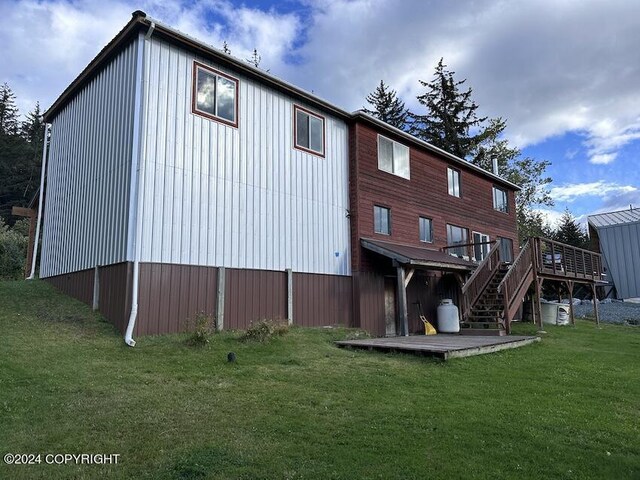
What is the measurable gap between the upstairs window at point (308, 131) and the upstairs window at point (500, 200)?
12.4 metres

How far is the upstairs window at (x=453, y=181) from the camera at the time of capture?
20.4 meters

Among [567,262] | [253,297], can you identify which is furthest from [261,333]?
[567,262]

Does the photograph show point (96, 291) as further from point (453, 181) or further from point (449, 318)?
point (453, 181)

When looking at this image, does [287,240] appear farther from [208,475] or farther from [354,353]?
[208,475]

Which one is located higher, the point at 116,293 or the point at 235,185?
the point at 235,185

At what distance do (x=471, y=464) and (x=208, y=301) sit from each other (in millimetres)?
7827

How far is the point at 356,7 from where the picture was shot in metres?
14.1

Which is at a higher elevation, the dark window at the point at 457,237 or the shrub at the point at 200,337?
the dark window at the point at 457,237

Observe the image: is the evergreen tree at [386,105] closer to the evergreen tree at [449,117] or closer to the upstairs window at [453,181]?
the evergreen tree at [449,117]

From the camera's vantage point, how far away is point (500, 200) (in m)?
24.5

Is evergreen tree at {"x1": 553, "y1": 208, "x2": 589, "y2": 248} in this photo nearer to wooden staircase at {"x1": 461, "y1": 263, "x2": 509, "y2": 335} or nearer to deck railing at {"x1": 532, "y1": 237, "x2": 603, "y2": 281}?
deck railing at {"x1": 532, "y1": 237, "x2": 603, "y2": 281}

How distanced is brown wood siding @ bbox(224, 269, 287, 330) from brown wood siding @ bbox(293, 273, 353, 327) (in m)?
0.54

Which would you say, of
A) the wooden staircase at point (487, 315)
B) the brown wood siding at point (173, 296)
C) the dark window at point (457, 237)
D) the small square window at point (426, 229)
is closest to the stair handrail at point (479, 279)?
the wooden staircase at point (487, 315)

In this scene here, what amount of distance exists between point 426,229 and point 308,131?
262 inches
